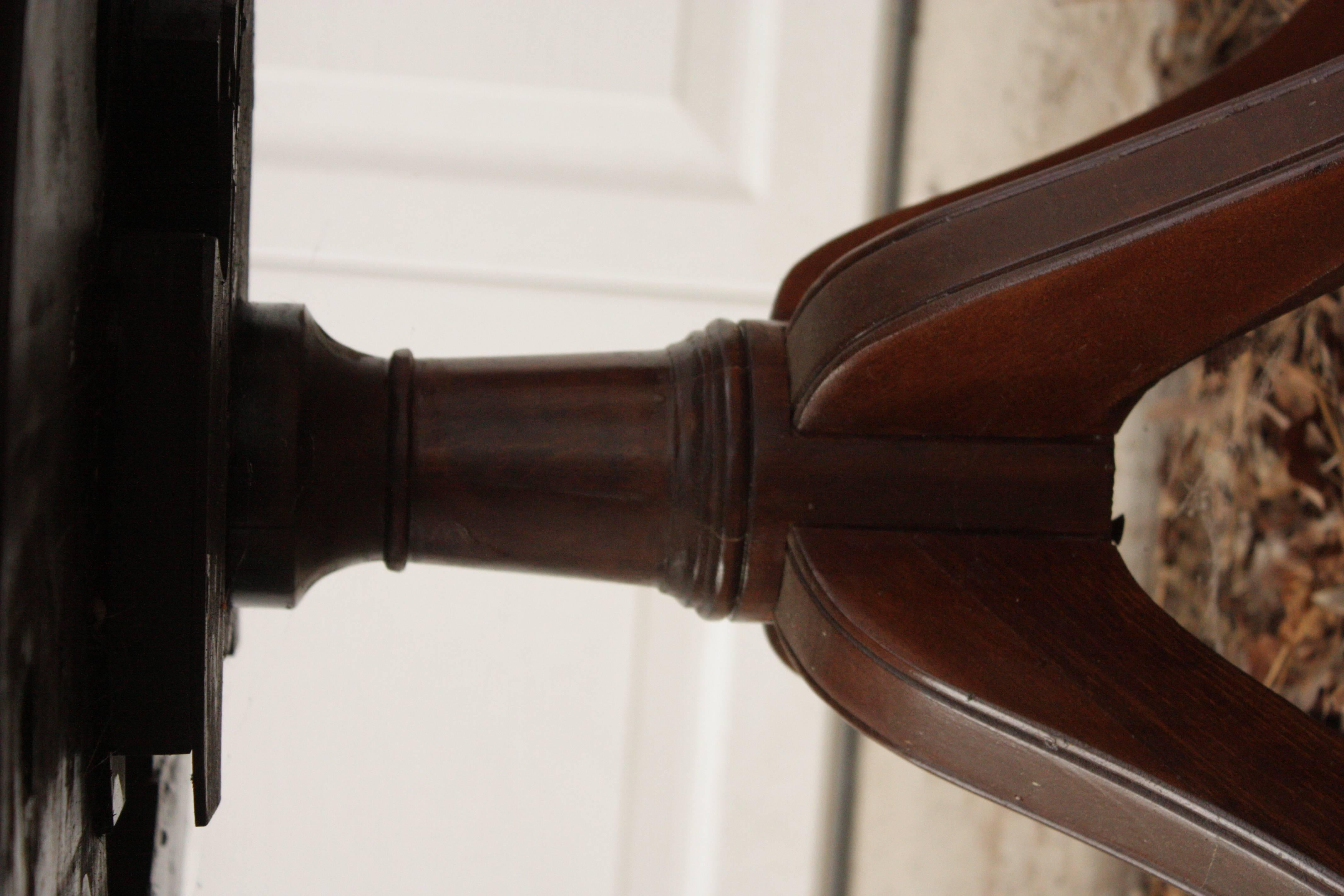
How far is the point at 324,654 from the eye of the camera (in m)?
0.84

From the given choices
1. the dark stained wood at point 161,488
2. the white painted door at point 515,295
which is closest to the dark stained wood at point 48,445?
the dark stained wood at point 161,488

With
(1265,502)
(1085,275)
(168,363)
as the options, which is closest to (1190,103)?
(1085,275)

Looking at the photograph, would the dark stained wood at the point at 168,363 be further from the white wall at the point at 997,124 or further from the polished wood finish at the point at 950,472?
the white wall at the point at 997,124

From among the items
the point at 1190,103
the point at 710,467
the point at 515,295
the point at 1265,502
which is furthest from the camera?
the point at 515,295

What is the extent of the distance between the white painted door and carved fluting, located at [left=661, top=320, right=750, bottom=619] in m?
0.43

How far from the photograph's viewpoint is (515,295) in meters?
0.84

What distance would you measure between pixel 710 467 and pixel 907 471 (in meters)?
0.07

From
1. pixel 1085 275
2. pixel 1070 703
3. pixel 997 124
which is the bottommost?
pixel 1070 703

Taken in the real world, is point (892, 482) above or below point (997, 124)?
below

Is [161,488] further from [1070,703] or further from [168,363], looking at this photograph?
[1070,703]

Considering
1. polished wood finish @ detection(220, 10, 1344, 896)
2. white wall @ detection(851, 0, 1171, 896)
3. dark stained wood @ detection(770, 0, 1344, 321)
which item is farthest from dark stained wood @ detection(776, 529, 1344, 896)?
white wall @ detection(851, 0, 1171, 896)

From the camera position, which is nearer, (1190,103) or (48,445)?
(48,445)

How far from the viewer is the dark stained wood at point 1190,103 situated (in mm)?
471

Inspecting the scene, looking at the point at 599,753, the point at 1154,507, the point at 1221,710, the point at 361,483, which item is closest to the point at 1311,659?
the point at 1154,507
